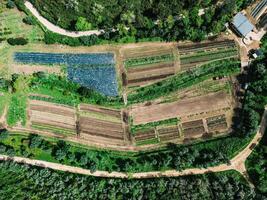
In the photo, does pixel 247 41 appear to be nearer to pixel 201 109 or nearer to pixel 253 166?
pixel 201 109

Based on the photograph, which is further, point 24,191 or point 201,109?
point 201,109

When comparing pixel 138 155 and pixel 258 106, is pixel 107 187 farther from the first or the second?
pixel 258 106

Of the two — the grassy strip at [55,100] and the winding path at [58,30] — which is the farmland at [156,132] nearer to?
the grassy strip at [55,100]

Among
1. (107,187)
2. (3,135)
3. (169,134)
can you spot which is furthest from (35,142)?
(169,134)

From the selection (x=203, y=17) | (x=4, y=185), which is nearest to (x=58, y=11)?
(x=203, y=17)

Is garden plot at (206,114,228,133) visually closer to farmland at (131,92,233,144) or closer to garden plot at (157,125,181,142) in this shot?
farmland at (131,92,233,144)

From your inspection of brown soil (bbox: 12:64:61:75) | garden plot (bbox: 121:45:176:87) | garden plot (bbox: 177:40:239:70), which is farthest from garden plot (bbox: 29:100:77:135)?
garden plot (bbox: 177:40:239:70)
